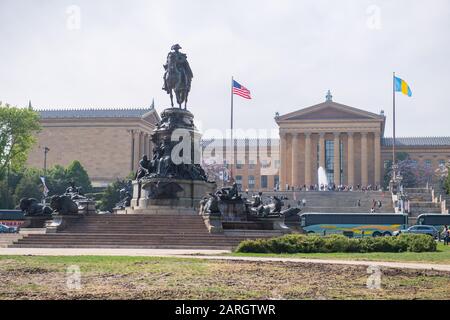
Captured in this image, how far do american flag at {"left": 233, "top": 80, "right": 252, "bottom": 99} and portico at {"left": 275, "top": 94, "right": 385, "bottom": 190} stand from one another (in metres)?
69.1

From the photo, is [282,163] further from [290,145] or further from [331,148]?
[331,148]

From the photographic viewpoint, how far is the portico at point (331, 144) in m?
134

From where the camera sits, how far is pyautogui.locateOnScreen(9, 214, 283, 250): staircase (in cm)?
3400

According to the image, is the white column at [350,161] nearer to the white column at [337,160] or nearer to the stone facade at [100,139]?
the white column at [337,160]

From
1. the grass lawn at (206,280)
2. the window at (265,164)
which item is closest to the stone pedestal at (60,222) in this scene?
the grass lawn at (206,280)

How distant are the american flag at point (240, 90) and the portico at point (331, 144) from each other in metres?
69.1

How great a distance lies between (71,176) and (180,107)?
5927 cm

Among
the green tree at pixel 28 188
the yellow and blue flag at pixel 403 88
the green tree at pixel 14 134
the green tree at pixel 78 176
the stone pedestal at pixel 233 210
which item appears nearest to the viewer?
the stone pedestal at pixel 233 210

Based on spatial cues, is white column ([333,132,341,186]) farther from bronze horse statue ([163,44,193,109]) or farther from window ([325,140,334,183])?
bronze horse statue ([163,44,193,109])

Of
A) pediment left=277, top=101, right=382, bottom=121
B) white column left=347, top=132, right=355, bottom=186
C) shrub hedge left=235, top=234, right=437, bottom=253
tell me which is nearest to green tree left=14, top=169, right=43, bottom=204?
pediment left=277, top=101, right=382, bottom=121

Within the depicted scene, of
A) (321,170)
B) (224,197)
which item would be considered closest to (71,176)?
(321,170)

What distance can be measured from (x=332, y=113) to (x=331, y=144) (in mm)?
7255
